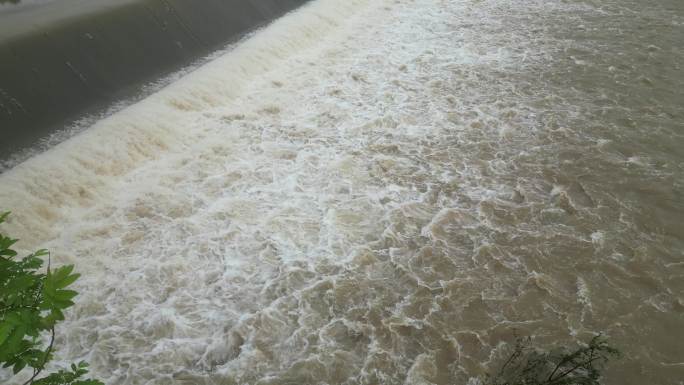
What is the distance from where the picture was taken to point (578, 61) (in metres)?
9.22

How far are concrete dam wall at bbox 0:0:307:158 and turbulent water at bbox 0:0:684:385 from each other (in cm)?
73

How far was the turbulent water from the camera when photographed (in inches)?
170

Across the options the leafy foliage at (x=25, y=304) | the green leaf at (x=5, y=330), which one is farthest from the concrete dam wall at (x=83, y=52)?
the green leaf at (x=5, y=330)

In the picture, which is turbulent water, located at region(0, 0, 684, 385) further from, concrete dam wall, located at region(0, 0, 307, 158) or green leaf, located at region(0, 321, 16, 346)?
green leaf, located at region(0, 321, 16, 346)

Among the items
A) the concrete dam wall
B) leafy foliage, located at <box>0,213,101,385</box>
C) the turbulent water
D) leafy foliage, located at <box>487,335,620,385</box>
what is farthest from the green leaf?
the concrete dam wall

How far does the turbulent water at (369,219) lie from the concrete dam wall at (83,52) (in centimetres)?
73

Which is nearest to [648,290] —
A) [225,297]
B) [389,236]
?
[389,236]

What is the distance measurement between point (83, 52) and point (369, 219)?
17.6ft

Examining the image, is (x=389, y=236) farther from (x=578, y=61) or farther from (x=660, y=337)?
(x=578, y=61)

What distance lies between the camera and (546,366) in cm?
404

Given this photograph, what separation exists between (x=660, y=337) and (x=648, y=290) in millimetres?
570

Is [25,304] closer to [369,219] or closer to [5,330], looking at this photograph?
[5,330]

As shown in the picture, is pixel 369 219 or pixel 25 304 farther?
pixel 369 219

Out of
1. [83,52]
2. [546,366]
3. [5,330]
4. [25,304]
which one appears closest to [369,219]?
[546,366]
